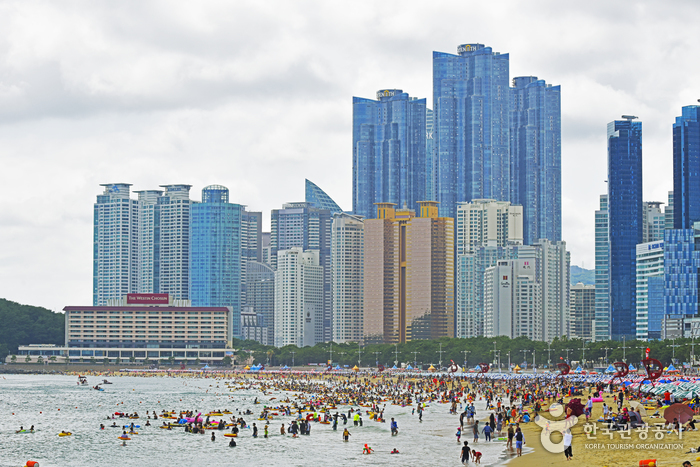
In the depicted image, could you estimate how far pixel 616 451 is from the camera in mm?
54750

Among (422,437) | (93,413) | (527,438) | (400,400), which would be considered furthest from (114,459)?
(400,400)

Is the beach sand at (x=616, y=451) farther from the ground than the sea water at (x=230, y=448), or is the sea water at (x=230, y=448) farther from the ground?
the beach sand at (x=616, y=451)

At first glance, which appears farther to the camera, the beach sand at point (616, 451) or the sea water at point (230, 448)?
the sea water at point (230, 448)

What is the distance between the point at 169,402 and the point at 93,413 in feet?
59.3

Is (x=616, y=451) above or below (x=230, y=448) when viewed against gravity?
above

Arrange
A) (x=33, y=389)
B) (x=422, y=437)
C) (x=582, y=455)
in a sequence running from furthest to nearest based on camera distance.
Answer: (x=33, y=389) → (x=422, y=437) → (x=582, y=455)

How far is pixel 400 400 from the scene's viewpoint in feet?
381

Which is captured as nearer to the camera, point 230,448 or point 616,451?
point 616,451

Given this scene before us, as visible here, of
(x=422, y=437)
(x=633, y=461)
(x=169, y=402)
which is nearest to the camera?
(x=633, y=461)

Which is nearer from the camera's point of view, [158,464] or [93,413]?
[158,464]

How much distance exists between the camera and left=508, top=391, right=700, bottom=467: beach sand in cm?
5084

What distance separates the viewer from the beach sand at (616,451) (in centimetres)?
5084

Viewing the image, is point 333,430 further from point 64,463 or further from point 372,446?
point 64,463

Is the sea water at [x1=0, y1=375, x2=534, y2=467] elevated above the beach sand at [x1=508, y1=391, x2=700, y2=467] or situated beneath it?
situated beneath
